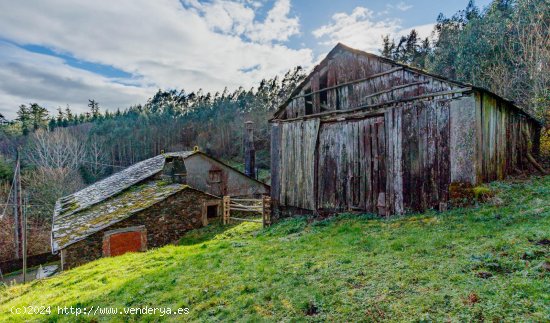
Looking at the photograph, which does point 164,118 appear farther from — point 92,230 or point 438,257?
point 438,257

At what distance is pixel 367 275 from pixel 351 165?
525 cm

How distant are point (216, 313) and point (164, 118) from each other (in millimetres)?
62636

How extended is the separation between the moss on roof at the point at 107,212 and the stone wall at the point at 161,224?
0.30 metres

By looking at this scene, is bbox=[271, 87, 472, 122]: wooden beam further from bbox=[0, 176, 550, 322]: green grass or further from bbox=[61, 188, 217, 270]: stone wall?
bbox=[61, 188, 217, 270]: stone wall

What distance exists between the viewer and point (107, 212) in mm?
15461

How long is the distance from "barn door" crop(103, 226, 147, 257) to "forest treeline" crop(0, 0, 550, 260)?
5.81 meters

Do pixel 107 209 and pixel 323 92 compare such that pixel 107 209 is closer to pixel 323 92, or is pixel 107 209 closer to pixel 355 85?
pixel 323 92

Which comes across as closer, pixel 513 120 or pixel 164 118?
pixel 513 120

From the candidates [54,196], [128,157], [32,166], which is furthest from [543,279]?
[128,157]

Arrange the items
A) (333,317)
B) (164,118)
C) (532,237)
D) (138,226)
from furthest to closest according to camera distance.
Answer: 1. (164,118)
2. (138,226)
3. (532,237)
4. (333,317)

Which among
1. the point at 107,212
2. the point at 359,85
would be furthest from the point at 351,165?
the point at 107,212

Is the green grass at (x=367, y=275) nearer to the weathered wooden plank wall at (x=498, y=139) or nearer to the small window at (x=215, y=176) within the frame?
the weathered wooden plank wall at (x=498, y=139)

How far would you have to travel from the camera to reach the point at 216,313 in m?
4.86

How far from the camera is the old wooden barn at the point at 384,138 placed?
755 centimetres
